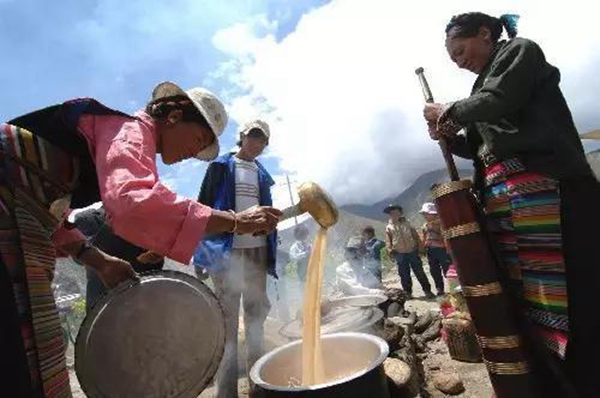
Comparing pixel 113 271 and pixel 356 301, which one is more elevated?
pixel 113 271

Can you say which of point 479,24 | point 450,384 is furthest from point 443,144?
point 450,384

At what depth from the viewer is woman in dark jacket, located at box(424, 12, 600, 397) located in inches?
105

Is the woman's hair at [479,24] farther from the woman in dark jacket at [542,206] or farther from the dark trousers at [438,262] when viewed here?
the dark trousers at [438,262]

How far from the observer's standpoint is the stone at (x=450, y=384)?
4.55 meters

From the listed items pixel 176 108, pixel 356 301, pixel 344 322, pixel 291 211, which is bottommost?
pixel 356 301

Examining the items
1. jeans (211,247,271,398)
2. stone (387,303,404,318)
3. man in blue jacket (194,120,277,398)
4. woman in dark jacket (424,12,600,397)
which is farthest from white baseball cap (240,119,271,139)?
stone (387,303,404,318)

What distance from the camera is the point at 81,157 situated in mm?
2010

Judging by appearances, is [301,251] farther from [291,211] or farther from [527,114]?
[527,114]

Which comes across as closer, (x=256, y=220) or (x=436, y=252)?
(x=256, y=220)

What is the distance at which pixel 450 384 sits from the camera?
15.0 feet

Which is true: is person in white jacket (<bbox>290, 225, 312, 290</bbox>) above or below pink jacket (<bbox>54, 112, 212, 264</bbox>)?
below

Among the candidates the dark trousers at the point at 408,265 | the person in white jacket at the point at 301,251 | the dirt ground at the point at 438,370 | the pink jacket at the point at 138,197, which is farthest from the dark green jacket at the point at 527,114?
the person in white jacket at the point at 301,251

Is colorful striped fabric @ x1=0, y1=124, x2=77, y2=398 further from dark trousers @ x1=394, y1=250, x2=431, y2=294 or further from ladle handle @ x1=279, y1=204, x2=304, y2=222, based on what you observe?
dark trousers @ x1=394, y1=250, x2=431, y2=294

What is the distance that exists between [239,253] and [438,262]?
7.81m
